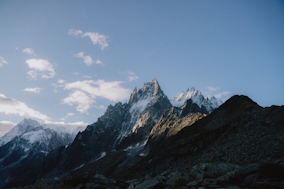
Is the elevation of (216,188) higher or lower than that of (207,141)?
lower

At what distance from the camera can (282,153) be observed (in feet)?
144

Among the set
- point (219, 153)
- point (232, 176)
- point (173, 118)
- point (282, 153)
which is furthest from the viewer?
point (173, 118)

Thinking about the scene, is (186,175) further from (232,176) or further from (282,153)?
(282,153)

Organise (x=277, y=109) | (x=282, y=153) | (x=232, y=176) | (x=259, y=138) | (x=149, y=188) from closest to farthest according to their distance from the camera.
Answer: (x=232, y=176), (x=149, y=188), (x=282, y=153), (x=259, y=138), (x=277, y=109)

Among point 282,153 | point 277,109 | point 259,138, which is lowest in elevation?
point 282,153

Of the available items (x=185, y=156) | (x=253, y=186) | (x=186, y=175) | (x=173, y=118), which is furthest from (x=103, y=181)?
(x=173, y=118)

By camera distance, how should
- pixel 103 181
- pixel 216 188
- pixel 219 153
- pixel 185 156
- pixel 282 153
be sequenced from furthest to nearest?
1. pixel 185 156
2. pixel 219 153
3. pixel 282 153
4. pixel 103 181
5. pixel 216 188

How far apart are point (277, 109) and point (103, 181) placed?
6149cm

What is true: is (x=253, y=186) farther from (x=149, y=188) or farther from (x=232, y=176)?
(x=149, y=188)

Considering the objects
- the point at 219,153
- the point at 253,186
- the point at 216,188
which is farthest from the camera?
the point at 219,153

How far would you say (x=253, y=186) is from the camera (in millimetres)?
19500

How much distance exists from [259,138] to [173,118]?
13723 centimetres

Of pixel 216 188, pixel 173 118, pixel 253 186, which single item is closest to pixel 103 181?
pixel 216 188

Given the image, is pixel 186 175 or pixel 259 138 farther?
pixel 259 138
